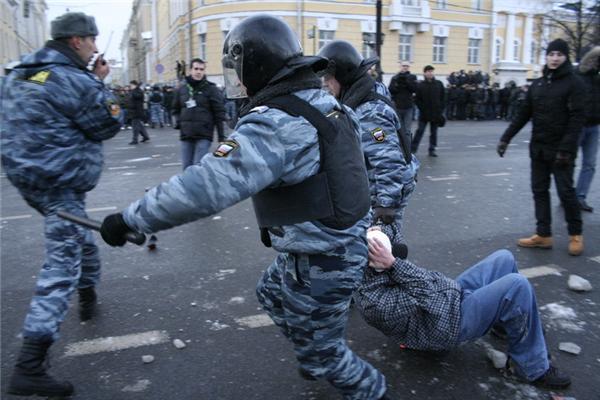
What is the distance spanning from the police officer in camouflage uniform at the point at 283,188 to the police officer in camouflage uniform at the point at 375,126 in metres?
1.00

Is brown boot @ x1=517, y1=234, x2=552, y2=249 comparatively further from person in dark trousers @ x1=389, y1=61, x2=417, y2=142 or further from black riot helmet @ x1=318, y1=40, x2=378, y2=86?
person in dark trousers @ x1=389, y1=61, x2=417, y2=142

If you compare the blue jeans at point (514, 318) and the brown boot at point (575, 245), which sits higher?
the blue jeans at point (514, 318)

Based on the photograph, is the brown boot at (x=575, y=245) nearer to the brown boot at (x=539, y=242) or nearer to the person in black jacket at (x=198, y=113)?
the brown boot at (x=539, y=242)

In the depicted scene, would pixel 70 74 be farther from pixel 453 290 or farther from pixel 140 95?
pixel 140 95

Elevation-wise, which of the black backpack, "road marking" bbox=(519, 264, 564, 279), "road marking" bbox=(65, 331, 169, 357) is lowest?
"road marking" bbox=(65, 331, 169, 357)

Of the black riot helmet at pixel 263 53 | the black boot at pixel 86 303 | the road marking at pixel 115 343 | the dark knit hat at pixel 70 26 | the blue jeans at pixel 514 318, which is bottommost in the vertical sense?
the road marking at pixel 115 343

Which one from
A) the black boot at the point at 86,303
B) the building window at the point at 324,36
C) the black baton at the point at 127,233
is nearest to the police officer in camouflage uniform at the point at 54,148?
the black baton at the point at 127,233

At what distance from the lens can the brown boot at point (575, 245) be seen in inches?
193

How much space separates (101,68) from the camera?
328 cm

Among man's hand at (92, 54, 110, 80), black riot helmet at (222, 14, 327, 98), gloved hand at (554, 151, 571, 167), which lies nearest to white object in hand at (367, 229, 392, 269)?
black riot helmet at (222, 14, 327, 98)

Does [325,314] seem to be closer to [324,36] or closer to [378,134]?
[378,134]

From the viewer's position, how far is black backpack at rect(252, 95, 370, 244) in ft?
6.54

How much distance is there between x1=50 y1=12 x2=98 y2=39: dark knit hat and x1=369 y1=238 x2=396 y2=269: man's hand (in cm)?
209

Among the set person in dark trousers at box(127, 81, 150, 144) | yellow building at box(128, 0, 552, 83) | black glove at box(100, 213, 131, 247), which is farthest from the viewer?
yellow building at box(128, 0, 552, 83)
